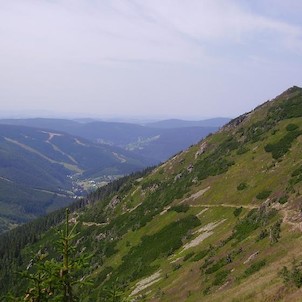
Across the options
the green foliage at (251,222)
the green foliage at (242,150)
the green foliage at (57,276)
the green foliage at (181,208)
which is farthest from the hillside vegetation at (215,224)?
the green foliage at (57,276)

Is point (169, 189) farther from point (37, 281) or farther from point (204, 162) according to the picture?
point (37, 281)

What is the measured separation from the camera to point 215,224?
73.6 metres

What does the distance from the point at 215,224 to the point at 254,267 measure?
31.3 meters

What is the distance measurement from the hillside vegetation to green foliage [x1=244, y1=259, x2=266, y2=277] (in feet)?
0.50

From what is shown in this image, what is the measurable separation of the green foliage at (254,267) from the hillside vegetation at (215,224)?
0.50ft

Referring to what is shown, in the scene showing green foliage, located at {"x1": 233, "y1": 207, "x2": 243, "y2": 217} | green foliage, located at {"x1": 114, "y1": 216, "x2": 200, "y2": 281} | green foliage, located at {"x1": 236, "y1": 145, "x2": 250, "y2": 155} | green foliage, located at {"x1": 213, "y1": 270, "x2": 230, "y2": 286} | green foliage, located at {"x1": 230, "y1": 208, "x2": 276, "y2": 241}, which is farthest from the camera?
green foliage, located at {"x1": 236, "y1": 145, "x2": 250, "y2": 155}

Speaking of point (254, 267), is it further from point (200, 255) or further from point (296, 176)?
point (296, 176)

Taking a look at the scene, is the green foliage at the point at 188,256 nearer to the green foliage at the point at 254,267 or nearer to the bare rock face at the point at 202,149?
the green foliage at the point at 254,267

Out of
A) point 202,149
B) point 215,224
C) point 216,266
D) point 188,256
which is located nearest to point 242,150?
point 215,224

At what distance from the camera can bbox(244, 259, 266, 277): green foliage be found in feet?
137

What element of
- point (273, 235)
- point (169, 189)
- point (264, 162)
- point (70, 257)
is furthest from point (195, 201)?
point (70, 257)

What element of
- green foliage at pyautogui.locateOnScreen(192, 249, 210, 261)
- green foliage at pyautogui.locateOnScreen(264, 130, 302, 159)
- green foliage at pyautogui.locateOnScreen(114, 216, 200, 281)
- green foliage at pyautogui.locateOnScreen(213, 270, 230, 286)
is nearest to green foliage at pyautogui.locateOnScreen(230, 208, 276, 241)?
green foliage at pyautogui.locateOnScreen(192, 249, 210, 261)

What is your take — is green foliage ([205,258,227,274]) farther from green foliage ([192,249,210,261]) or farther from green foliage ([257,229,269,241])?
green foliage ([192,249,210,261])

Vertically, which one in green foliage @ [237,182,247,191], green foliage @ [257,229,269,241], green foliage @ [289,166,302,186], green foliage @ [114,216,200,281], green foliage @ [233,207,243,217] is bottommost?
green foliage @ [114,216,200,281]
